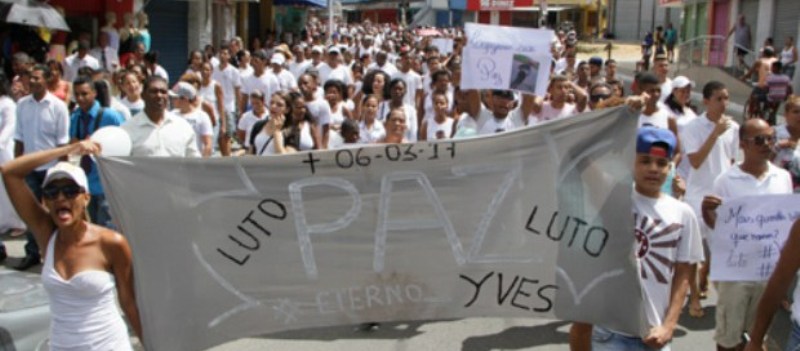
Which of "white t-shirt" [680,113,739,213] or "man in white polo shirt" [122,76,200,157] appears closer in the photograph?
"man in white polo shirt" [122,76,200,157]

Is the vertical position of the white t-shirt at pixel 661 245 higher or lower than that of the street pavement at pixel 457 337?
higher

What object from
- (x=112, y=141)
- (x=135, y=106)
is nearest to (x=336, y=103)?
(x=135, y=106)

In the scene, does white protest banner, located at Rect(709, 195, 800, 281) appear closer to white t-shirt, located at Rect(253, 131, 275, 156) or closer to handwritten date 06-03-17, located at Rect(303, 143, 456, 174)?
handwritten date 06-03-17, located at Rect(303, 143, 456, 174)

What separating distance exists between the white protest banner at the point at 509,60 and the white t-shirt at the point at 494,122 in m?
0.29

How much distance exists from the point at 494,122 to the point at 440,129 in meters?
1.10

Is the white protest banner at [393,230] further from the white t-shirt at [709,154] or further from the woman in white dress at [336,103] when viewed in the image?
the woman in white dress at [336,103]

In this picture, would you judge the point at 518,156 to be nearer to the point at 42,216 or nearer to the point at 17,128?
the point at 42,216

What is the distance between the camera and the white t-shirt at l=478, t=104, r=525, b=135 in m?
7.06

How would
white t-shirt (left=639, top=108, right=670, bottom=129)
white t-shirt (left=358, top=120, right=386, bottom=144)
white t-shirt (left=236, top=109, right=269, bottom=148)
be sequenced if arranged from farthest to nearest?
white t-shirt (left=236, top=109, right=269, bottom=148), white t-shirt (left=358, top=120, right=386, bottom=144), white t-shirt (left=639, top=108, right=670, bottom=129)

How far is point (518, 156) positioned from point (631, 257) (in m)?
0.70

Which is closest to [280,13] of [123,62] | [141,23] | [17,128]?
[141,23]

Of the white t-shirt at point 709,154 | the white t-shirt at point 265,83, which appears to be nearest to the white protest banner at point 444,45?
the white t-shirt at point 265,83

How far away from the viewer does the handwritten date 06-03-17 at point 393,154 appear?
4.21 metres

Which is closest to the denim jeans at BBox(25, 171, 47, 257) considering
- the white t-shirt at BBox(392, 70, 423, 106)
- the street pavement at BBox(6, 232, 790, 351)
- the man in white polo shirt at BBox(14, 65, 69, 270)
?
the man in white polo shirt at BBox(14, 65, 69, 270)
